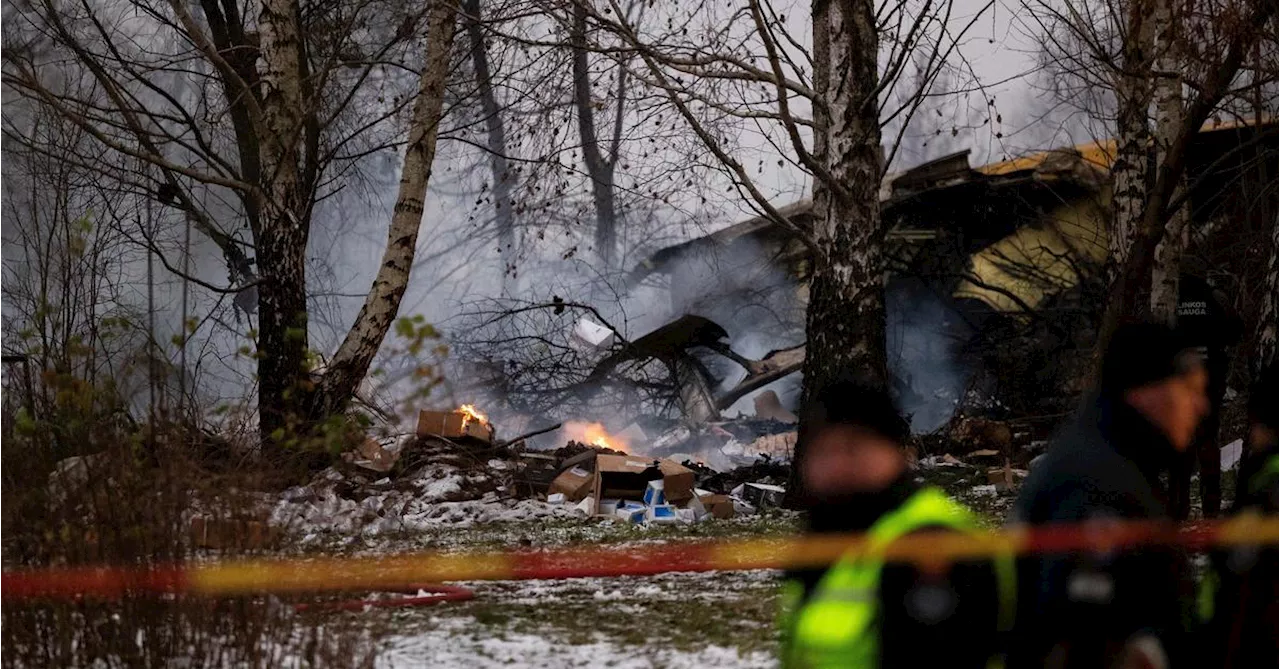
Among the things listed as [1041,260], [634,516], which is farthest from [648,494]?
[1041,260]

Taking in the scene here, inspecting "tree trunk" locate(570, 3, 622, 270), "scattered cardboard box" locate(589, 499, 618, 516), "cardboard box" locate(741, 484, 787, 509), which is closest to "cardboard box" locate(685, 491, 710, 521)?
"scattered cardboard box" locate(589, 499, 618, 516)

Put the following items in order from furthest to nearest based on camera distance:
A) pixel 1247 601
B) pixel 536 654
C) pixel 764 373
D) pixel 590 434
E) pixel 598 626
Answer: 1. pixel 764 373
2. pixel 590 434
3. pixel 598 626
4. pixel 536 654
5. pixel 1247 601

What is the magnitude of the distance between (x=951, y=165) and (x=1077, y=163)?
60.1 inches

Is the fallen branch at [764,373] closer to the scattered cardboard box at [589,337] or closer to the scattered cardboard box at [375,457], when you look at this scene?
the scattered cardboard box at [589,337]

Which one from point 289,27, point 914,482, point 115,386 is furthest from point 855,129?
point 914,482

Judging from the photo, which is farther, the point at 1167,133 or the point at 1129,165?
the point at 1129,165

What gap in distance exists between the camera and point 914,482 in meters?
3.43

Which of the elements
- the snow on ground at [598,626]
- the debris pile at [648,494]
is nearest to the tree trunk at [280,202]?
the debris pile at [648,494]

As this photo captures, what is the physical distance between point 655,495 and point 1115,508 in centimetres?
733

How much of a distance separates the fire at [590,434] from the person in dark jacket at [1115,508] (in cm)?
1184

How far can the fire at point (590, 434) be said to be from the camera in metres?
15.6

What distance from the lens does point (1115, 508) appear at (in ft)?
10.5

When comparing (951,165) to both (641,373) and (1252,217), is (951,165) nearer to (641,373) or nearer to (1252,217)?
(1252,217)

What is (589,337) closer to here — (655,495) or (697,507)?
(697,507)
